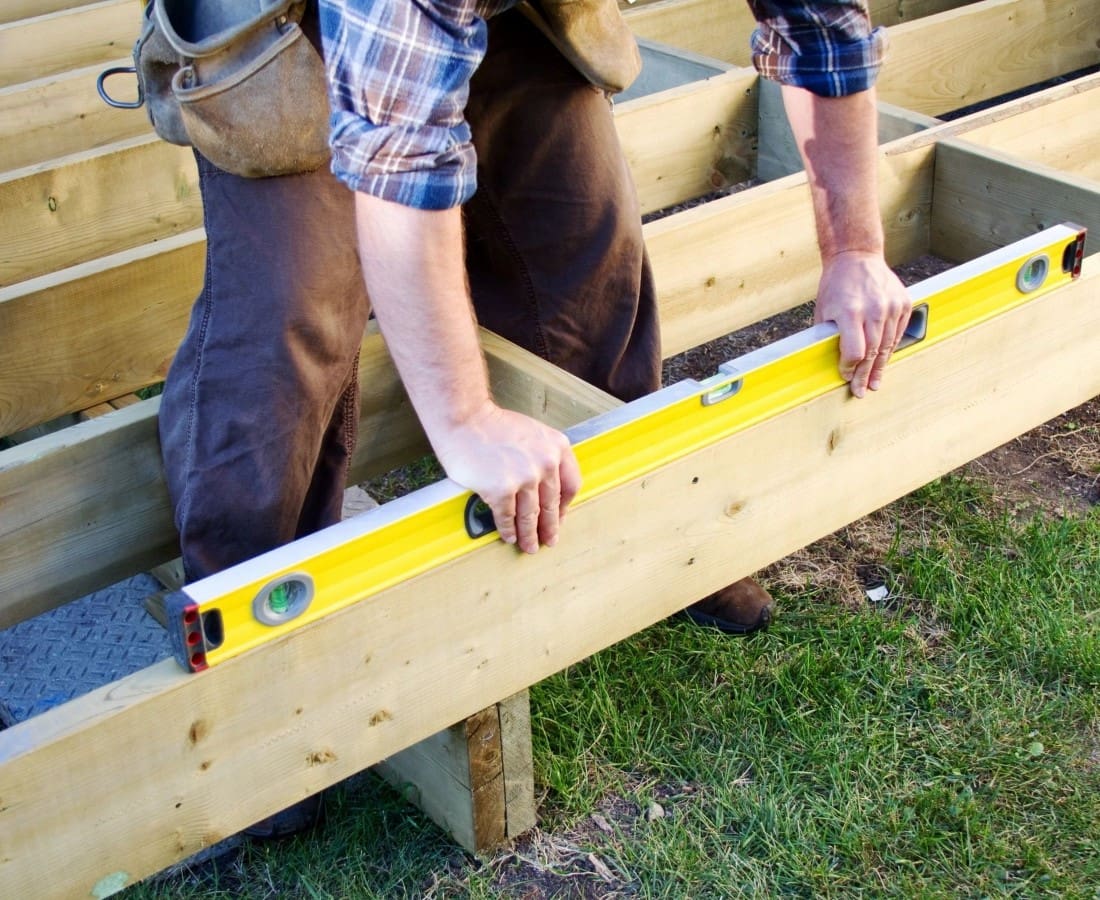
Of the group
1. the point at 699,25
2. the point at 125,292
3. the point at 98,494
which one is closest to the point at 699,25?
the point at 699,25

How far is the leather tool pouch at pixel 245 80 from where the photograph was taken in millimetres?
1910

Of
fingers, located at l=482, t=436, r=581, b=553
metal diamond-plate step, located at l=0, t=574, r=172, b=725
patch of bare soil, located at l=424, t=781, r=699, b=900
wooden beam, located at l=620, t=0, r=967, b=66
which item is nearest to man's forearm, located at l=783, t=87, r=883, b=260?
fingers, located at l=482, t=436, r=581, b=553

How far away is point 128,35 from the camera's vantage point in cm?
428

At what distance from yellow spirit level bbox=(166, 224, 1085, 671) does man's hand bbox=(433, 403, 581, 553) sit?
0.11 feet

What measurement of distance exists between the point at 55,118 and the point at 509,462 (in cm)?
246

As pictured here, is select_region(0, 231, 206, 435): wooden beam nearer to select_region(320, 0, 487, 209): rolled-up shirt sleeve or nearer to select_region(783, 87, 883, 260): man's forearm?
select_region(320, 0, 487, 209): rolled-up shirt sleeve

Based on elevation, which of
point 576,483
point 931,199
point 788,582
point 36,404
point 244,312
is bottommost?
point 788,582

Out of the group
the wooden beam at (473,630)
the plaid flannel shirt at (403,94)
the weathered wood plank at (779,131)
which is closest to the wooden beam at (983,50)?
the weathered wood plank at (779,131)

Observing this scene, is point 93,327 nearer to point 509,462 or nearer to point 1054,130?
point 509,462

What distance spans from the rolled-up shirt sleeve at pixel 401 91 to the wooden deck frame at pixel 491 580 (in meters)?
0.53

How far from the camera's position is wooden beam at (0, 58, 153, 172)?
3.53 metres

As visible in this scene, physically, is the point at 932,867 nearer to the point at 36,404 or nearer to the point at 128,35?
the point at 36,404

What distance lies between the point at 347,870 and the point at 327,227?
1087 millimetres

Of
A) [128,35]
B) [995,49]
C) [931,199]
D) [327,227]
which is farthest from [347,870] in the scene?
[995,49]
